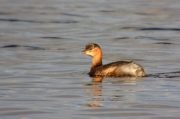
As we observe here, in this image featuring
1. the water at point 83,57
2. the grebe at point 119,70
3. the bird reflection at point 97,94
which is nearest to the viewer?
the water at point 83,57

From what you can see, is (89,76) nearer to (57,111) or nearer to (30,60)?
(30,60)

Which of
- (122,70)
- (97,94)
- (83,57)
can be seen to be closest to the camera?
(97,94)

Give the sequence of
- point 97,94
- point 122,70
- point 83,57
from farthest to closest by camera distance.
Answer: point 83,57, point 122,70, point 97,94

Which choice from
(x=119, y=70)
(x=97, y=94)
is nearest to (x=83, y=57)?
(x=119, y=70)

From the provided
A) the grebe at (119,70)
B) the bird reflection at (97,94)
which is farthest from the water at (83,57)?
the grebe at (119,70)

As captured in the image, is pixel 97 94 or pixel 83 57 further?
pixel 83 57

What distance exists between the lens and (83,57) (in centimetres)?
2050

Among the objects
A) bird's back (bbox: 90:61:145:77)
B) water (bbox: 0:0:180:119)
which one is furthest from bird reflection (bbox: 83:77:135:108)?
bird's back (bbox: 90:61:145:77)

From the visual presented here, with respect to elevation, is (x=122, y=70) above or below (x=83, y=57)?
above

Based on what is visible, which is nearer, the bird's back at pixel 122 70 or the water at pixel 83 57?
the water at pixel 83 57

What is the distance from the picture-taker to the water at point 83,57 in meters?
11.5

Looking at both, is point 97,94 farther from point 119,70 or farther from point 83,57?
point 83,57

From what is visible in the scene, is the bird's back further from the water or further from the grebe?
the water

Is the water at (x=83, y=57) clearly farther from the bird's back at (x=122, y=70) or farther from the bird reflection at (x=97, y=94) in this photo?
the bird's back at (x=122, y=70)
